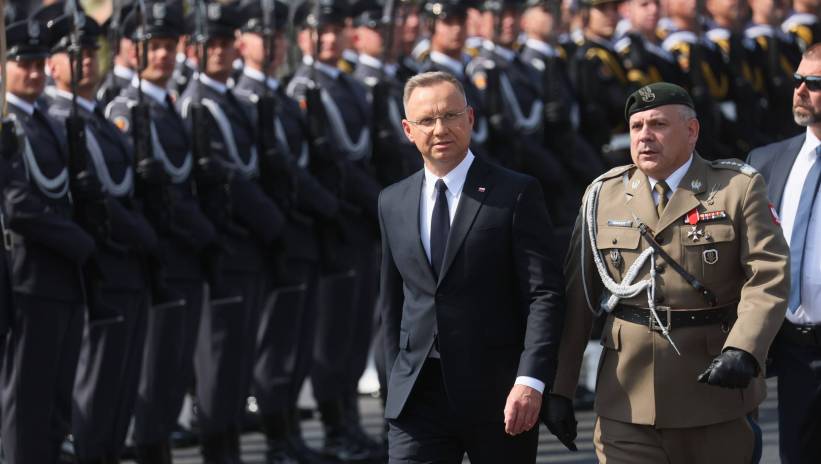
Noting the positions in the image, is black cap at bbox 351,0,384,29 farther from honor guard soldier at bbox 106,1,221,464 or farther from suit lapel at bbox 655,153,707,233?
suit lapel at bbox 655,153,707,233

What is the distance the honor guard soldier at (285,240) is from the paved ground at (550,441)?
0.28 meters

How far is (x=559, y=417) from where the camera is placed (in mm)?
5152

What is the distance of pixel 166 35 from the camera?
8.30 m

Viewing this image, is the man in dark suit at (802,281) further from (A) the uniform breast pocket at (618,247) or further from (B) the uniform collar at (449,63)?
(B) the uniform collar at (449,63)

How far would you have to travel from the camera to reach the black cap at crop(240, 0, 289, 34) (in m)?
9.16

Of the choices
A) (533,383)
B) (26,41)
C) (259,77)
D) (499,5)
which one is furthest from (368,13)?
(533,383)

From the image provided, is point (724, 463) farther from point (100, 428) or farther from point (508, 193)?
point (100, 428)

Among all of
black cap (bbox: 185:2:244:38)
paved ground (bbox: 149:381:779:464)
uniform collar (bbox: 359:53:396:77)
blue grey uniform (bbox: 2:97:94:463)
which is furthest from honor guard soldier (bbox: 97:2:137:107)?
paved ground (bbox: 149:381:779:464)

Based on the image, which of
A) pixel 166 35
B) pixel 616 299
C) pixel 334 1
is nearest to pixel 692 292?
pixel 616 299

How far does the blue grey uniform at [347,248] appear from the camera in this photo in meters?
9.22

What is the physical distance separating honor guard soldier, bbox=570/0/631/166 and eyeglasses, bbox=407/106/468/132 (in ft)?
20.9

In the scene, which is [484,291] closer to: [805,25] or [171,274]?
[171,274]

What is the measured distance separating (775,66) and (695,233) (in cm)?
791

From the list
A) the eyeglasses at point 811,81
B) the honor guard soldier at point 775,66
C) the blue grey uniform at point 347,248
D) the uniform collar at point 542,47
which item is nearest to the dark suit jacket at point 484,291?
the eyeglasses at point 811,81
